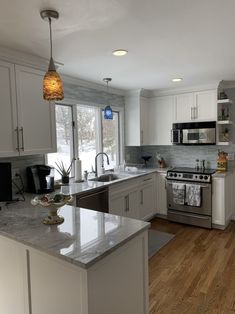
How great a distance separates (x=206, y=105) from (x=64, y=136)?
2390mm

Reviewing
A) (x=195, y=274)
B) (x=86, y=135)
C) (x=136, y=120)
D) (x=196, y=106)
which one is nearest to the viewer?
(x=195, y=274)

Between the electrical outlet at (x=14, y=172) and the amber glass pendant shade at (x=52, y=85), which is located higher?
the amber glass pendant shade at (x=52, y=85)

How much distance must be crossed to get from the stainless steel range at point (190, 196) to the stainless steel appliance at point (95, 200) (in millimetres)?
1460

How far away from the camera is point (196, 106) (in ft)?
13.7

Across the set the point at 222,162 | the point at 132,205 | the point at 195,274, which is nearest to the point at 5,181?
the point at 132,205

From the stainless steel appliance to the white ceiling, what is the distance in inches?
59.5

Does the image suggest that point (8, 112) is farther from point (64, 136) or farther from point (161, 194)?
point (161, 194)

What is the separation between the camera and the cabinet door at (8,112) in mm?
2250

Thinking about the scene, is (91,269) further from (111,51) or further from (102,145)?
(102,145)

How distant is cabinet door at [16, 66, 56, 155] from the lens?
2.41m

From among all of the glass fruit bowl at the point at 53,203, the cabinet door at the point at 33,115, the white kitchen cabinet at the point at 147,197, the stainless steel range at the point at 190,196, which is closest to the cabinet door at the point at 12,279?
the glass fruit bowl at the point at 53,203

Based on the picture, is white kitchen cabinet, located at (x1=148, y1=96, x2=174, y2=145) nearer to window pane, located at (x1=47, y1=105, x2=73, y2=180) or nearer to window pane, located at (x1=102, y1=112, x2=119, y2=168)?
window pane, located at (x1=102, y1=112, x2=119, y2=168)

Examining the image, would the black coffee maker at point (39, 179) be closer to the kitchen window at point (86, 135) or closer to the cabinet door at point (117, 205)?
the kitchen window at point (86, 135)

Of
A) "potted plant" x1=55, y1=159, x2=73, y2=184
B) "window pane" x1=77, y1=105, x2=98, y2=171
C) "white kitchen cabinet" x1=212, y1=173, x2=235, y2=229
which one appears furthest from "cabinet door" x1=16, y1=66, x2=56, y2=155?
"white kitchen cabinet" x1=212, y1=173, x2=235, y2=229
